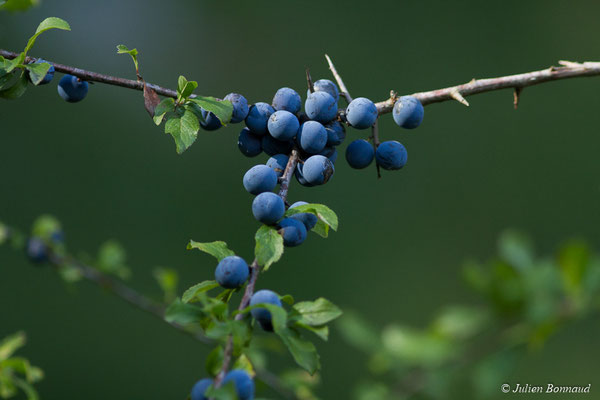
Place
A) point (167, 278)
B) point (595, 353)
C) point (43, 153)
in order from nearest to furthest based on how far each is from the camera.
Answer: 1. point (167, 278)
2. point (595, 353)
3. point (43, 153)

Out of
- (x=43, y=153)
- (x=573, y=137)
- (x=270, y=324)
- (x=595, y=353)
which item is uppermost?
(x=573, y=137)

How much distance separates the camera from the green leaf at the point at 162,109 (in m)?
0.56

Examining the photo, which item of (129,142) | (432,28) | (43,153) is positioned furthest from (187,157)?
(432,28)

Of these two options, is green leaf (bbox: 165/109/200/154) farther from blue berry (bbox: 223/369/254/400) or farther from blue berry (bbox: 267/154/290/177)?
blue berry (bbox: 223/369/254/400)

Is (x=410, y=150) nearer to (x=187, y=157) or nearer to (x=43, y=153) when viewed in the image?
(x=187, y=157)

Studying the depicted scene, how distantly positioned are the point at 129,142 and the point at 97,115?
0.26 metres

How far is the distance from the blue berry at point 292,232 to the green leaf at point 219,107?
A: 0.13 m

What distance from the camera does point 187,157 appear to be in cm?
338

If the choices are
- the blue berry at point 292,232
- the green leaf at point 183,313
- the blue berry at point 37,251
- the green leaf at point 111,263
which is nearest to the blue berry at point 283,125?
the blue berry at point 292,232

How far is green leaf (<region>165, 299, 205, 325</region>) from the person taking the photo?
0.45 m

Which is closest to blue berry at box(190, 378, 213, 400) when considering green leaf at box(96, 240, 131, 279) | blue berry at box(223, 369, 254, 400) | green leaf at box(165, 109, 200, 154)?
blue berry at box(223, 369, 254, 400)

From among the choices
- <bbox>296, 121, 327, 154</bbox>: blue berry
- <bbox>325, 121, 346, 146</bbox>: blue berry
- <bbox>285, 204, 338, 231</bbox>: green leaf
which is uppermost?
<bbox>325, 121, 346, 146</bbox>: blue berry

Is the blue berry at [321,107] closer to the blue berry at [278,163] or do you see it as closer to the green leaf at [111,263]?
the blue berry at [278,163]

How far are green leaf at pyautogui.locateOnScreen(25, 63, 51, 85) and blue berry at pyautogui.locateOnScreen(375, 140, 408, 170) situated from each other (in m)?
0.38
